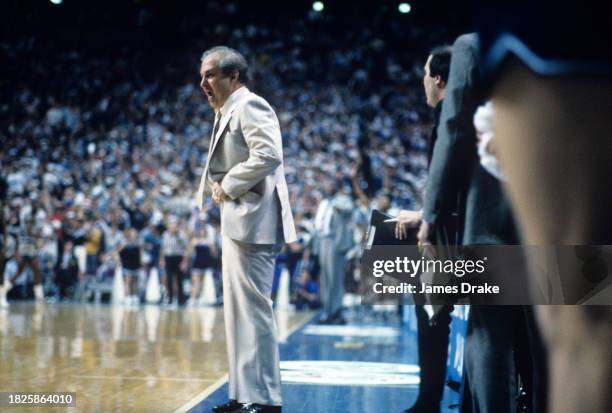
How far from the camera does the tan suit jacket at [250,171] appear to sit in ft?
10.6

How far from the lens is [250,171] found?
3211 millimetres

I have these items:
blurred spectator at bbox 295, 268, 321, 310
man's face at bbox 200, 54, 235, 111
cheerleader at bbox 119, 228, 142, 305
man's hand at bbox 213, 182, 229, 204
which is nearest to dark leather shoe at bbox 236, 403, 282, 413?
man's hand at bbox 213, 182, 229, 204

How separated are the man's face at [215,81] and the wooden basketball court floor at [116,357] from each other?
144 cm

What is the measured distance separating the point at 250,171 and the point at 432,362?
1.19m

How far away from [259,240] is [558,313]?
146cm

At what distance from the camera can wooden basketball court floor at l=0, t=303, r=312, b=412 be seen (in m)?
3.91

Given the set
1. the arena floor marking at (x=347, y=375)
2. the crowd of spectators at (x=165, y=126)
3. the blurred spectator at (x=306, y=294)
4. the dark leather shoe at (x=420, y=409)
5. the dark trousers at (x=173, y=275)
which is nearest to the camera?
the dark leather shoe at (x=420, y=409)

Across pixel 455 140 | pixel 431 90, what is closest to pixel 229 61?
pixel 431 90

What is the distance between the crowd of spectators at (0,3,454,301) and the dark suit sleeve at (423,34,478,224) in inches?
310

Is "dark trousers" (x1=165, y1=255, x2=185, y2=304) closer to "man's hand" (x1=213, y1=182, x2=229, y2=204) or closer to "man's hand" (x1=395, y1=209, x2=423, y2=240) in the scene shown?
"man's hand" (x1=213, y1=182, x2=229, y2=204)

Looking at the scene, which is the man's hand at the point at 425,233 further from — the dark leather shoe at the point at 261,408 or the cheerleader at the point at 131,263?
the cheerleader at the point at 131,263

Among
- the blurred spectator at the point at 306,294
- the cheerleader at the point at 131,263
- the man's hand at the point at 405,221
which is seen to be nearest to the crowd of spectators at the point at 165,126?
the blurred spectator at the point at 306,294

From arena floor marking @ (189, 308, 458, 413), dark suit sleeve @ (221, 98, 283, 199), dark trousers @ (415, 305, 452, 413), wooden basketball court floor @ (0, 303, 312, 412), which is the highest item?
dark suit sleeve @ (221, 98, 283, 199)

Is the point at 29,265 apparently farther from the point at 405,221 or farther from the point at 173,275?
the point at 405,221
